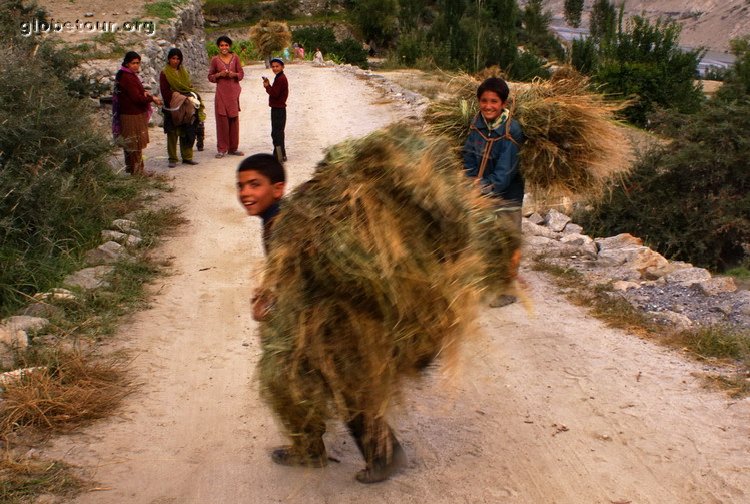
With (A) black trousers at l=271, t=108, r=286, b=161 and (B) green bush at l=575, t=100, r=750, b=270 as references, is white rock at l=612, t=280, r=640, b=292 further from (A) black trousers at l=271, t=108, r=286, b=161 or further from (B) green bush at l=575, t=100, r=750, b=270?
(A) black trousers at l=271, t=108, r=286, b=161

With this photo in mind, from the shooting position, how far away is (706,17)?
271 feet

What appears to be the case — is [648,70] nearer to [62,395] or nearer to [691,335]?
[691,335]

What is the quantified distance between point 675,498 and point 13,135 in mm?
6043

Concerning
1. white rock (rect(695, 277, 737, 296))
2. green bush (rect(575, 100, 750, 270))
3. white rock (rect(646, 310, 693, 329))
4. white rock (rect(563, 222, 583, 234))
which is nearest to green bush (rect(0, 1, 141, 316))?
white rock (rect(646, 310, 693, 329))

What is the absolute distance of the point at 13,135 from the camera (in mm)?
6766

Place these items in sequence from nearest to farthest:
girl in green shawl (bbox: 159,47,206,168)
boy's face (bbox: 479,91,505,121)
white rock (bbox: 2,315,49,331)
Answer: boy's face (bbox: 479,91,505,121), white rock (bbox: 2,315,49,331), girl in green shawl (bbox: 159,47,206,168)

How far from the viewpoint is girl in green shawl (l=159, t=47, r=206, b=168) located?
1016cm

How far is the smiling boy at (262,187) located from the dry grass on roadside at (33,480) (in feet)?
4.85

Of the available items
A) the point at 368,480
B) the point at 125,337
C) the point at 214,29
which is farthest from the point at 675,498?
the point at 214,29

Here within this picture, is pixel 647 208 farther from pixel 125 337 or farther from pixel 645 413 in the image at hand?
pixel 125 337

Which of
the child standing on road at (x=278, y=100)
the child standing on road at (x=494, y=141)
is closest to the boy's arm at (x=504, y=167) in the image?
the child standing on road at (x=494, y=141)

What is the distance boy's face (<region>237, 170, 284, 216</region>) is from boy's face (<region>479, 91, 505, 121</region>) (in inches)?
77.2

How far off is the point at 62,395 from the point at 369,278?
7.70ft

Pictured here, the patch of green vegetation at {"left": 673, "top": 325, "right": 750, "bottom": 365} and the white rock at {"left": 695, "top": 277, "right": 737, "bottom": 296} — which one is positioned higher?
the patch of green vegetation at {"left": 673, "top": 325, "right": 750, "bottom": 365}
